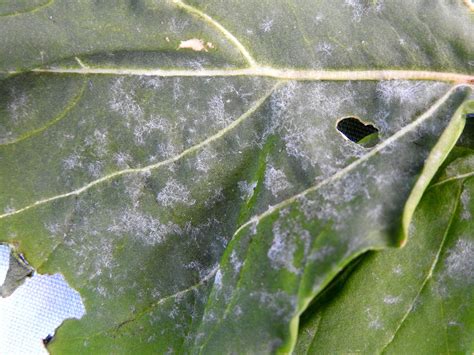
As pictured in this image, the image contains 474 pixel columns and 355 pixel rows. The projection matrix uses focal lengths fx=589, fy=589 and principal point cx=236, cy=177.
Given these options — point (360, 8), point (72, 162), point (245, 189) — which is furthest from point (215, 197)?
point (360, 8)

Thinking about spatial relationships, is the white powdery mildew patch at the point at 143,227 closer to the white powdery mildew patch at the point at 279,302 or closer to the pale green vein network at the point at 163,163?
the pale green vein network at the point at 163,163

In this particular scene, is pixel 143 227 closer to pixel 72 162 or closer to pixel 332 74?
pixel 72 162

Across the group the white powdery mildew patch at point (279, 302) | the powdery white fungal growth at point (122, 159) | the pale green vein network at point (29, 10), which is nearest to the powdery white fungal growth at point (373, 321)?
the white powdery mildew patch at point (279, 302)

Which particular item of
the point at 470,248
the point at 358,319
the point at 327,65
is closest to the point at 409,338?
the point at 358,319

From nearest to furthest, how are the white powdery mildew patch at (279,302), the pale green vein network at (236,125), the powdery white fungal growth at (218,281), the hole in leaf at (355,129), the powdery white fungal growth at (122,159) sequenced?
the white powdery mildew patch at (279,302) → the pale green vein network at (236,125) → the powdery white fungal growth at (218,281) → the powdery white fungal growth at (122,159) → the hole in leaf at (355,129)

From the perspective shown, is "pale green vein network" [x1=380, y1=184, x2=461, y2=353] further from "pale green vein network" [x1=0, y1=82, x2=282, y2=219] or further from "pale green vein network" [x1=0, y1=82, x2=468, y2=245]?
"pale green vein network" [x1=0, y1=82, x2=282, y2=219]

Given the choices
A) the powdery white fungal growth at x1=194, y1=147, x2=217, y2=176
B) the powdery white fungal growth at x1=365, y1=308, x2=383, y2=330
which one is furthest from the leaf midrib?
the powdery white fungal growth at x1=365, y1=308, x2=383, y2=330

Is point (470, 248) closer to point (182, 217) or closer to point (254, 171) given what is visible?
point (254, 171)
